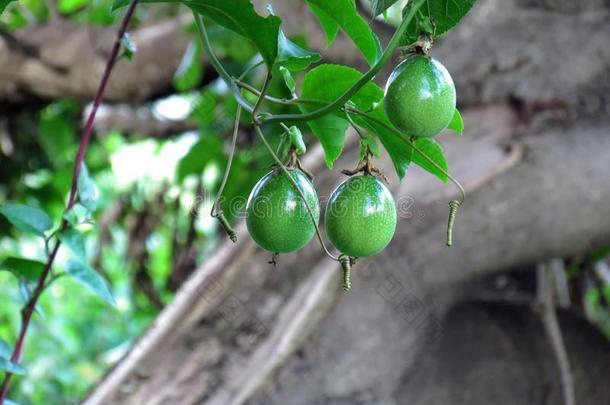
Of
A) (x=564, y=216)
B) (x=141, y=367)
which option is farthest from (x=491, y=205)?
(x=141, y=367)

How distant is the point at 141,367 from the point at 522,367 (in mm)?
883

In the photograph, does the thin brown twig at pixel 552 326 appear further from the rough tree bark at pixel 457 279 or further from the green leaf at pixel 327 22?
the green leaf at pixel 327 22

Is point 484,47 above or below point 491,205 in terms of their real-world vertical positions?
above

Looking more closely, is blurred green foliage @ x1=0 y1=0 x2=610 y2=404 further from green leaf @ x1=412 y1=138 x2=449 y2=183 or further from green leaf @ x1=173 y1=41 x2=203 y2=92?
green leaf @ x1=412 y1=138 x2=449 y2=183

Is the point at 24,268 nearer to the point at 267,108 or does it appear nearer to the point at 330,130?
the point at 330,130

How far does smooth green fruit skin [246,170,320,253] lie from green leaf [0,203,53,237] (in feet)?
1.23

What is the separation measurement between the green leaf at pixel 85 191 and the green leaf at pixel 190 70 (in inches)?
45.6

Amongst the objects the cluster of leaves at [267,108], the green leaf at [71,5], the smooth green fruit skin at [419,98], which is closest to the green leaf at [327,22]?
the cluster of leaves at [267,108]

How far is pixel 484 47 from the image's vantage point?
188 centimetres

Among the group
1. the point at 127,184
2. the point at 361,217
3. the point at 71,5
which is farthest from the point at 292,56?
the point at 71,5

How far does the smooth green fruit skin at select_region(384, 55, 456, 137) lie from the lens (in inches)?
23.7

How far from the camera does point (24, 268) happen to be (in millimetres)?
996

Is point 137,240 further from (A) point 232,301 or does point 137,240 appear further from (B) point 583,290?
(B) point 583,290

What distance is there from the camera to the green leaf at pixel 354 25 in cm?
68
